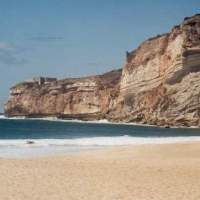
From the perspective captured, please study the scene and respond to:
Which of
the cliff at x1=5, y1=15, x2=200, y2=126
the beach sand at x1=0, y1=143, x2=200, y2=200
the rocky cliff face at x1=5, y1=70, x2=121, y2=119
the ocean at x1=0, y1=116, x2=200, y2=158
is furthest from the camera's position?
the rocky cliff face at x1=5, y1=70, x2=121, y2=119

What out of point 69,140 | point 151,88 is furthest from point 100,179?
point 151,88

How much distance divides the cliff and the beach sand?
59045mm

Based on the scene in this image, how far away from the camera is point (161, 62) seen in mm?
88250

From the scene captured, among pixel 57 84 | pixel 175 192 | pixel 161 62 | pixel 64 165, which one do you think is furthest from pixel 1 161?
pixel 57 84

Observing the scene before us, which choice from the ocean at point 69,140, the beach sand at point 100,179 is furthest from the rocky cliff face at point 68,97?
the beach sand at point 100,179

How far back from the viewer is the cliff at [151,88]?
255ft

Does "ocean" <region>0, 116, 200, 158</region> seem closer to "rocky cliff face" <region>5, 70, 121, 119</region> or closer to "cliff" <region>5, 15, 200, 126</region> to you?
"cliff" <region>5, 15, 200, 126</region>

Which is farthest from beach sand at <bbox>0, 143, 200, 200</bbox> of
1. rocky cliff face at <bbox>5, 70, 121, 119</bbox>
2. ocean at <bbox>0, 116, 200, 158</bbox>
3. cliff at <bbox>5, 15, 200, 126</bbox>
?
rocky cliff face at <bbox>5, 70, 121, 119</bbox>

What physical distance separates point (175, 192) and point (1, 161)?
29.5 ft

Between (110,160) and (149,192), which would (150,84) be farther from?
(149,192)

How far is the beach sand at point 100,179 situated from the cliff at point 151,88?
59.0 metres

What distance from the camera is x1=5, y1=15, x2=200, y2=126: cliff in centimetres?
7788

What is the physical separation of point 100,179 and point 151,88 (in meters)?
76.0

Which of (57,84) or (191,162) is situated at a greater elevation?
(57,84)
